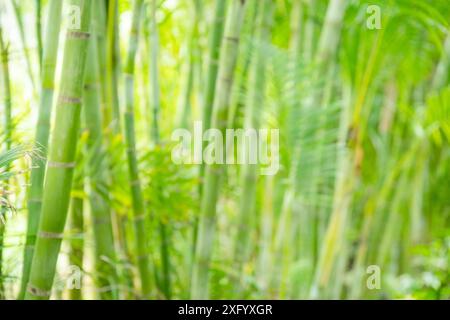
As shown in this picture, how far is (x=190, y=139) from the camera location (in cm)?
118

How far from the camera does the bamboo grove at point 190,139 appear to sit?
78 centimetres

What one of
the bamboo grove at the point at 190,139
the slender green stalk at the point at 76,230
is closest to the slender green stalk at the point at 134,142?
the bamboo grove at the point at 190,139

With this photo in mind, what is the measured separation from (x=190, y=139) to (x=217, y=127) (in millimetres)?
273

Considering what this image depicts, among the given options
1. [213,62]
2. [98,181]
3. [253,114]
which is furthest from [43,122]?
[253,114]

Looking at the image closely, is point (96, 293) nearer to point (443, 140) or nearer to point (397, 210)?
point (397, 210)

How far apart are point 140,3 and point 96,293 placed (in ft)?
1.75

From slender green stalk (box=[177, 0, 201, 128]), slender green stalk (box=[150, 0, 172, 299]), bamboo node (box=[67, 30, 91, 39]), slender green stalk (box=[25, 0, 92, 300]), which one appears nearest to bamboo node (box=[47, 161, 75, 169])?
slender green stalk (box=[25, 0, 92, 300])

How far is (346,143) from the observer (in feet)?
3.83

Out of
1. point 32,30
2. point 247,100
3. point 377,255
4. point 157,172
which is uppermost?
point 32,30

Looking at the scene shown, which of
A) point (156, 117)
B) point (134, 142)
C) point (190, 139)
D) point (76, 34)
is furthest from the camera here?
point (190, 139)

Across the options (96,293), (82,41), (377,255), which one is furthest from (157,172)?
(377,255)

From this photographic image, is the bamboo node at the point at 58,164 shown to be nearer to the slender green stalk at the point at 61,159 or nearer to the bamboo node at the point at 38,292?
the slender green stalk at the point at 61,159

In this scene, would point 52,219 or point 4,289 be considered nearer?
point 52,219

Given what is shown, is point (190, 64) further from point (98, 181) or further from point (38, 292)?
point (38, 292)
